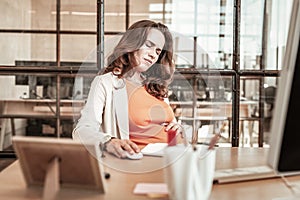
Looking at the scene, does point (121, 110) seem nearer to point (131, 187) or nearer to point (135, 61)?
point (135, 61)

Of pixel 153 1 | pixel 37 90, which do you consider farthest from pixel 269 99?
pixel 37 90

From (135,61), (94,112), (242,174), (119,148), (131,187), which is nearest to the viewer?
(131,187)

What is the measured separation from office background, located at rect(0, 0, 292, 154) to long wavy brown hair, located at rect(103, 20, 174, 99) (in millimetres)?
366

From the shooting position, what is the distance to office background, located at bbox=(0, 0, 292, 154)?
Answer: 8.86ft

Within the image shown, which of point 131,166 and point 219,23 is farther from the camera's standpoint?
point 219,23

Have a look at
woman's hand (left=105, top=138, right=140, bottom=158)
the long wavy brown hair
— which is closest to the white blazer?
the long wavy brown hair

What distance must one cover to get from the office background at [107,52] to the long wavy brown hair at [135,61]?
0.37 m

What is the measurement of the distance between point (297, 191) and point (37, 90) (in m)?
2.23

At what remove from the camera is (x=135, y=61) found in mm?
2010

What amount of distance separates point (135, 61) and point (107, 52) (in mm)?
598

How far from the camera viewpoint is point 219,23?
114 inches

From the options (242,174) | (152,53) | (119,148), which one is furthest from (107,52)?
(242,174)

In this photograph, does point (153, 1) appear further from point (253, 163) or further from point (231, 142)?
point (253, 163)

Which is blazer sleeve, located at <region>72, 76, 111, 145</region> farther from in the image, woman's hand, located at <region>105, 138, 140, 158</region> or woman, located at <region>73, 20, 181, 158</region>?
woman's hand, located at <region>105, 138, 140, 158</region>
